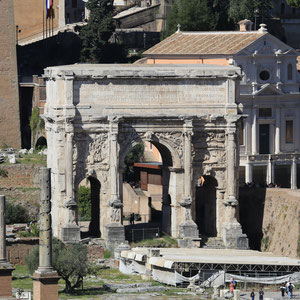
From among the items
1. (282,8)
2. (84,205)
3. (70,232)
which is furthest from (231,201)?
(282,8)

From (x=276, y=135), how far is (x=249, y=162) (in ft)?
8.66

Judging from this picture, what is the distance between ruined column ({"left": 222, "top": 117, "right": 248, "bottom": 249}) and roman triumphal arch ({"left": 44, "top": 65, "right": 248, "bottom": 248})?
0.15 feet

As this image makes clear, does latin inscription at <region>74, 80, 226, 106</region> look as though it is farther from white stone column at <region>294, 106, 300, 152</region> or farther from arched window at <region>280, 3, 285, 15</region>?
arched window at <region>280, 3, 285, 15</region>

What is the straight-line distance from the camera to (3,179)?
350 ft

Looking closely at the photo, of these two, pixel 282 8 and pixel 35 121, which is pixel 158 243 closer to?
pixel 35 121

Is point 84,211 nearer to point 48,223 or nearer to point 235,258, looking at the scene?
point 235,258

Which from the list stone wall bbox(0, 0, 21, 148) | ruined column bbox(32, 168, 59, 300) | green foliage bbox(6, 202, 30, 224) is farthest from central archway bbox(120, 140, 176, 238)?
ruined column bbox(32, 168, 59, 300)

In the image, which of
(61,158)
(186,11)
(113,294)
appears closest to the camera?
(113,294)

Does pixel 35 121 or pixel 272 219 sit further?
pixel 35 121

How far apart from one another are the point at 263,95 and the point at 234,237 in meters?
16.7

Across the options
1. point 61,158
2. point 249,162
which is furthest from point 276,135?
point 61,158

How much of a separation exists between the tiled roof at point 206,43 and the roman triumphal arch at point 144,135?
45.7ft

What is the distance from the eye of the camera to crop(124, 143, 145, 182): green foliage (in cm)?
11350

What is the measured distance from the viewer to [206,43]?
11375cm
